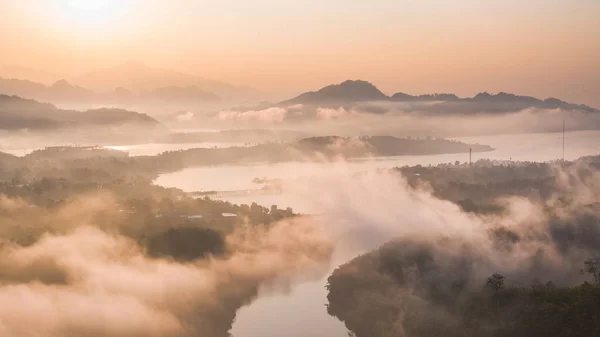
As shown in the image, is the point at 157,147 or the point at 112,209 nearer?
the point at 112,209

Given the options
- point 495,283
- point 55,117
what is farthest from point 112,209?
point 55,117

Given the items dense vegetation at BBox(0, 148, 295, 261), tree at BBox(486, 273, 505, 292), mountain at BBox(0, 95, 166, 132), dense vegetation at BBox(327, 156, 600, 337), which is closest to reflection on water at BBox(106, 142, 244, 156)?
mountain at BBox(0, 95, 166, 132)

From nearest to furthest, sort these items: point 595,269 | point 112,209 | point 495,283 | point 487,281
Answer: point 495,283 < point 487,281 < point 595,269 < point 112,209

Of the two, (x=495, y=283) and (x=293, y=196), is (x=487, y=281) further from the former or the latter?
(x=293, y=196)

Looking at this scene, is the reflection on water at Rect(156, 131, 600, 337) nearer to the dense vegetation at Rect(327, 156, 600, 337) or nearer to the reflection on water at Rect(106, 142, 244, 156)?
the dense vegetation at Rect(327, 156, 600, 337)

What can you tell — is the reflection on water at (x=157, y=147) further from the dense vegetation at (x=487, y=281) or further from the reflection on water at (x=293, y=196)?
the dense vegetation at (x=487, y=281)

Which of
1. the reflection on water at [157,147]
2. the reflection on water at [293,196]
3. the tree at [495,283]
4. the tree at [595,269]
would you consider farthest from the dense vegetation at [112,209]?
the reflection on water at [157,147]

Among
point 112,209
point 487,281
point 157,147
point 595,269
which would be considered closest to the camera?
point 487,281
